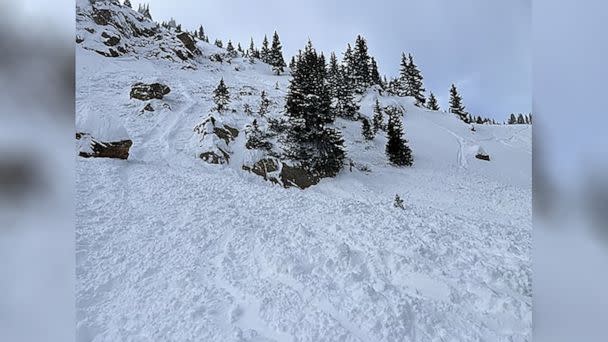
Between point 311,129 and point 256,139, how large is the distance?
2040 mm

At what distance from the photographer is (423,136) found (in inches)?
676

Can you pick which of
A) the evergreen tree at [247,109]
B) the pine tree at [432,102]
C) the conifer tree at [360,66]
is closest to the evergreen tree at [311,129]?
the evergreen tree at [247,109]

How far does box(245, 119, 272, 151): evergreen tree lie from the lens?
1073cm

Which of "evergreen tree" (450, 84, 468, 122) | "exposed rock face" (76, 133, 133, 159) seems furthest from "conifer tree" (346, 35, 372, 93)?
"exposed rock face" (76, 133, 133, 159)

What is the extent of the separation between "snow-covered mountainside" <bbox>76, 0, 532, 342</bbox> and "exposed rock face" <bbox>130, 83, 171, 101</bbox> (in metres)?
4.97

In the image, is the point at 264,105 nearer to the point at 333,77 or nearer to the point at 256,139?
the point at 256,139

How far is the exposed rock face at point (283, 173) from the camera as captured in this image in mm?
9289

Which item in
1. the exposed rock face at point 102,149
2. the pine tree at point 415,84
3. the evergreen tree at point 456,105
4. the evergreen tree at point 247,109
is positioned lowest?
the exposed rock face at point 102,149

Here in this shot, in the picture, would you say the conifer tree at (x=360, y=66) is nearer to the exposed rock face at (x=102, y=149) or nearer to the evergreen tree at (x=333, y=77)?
the evergreen tree at (x=333, y=77)

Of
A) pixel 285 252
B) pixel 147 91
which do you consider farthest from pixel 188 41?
pixel 285 252

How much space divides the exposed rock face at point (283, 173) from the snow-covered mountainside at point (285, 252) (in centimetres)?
24
